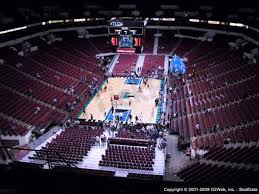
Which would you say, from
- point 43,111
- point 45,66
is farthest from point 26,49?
point 43,111

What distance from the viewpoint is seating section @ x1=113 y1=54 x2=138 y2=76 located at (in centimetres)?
4078

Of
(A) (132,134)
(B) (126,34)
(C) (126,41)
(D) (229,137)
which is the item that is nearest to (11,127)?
(A) (132,134)

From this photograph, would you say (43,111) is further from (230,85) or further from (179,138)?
(230,85)

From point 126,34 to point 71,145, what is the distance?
20.1 metres

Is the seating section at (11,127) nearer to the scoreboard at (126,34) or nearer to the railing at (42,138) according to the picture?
the railing at (42,138)

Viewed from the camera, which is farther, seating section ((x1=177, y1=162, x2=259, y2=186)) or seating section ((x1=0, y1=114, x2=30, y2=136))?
seating section ((x1=0, y1=114, x2=30, y2=136))

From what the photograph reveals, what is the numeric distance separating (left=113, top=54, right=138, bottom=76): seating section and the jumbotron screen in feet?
10.5

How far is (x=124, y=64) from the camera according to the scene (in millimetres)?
42969

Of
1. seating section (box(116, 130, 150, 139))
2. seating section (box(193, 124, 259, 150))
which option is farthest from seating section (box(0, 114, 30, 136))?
seating section (box(193, 124, 259, 150))

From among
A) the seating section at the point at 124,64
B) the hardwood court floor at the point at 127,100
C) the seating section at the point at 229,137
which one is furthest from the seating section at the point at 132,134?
the seating section at the point at 124,64

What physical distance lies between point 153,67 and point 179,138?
18369 mm

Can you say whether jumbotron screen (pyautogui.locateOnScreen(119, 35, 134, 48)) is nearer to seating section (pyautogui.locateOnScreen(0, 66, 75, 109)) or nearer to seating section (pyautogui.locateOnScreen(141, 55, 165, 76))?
seating section (pyautogui.locateOnScreen(141, 55, 165, 76))

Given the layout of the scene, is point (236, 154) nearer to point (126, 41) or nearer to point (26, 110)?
point (26, 110)

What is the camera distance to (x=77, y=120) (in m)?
29.0
